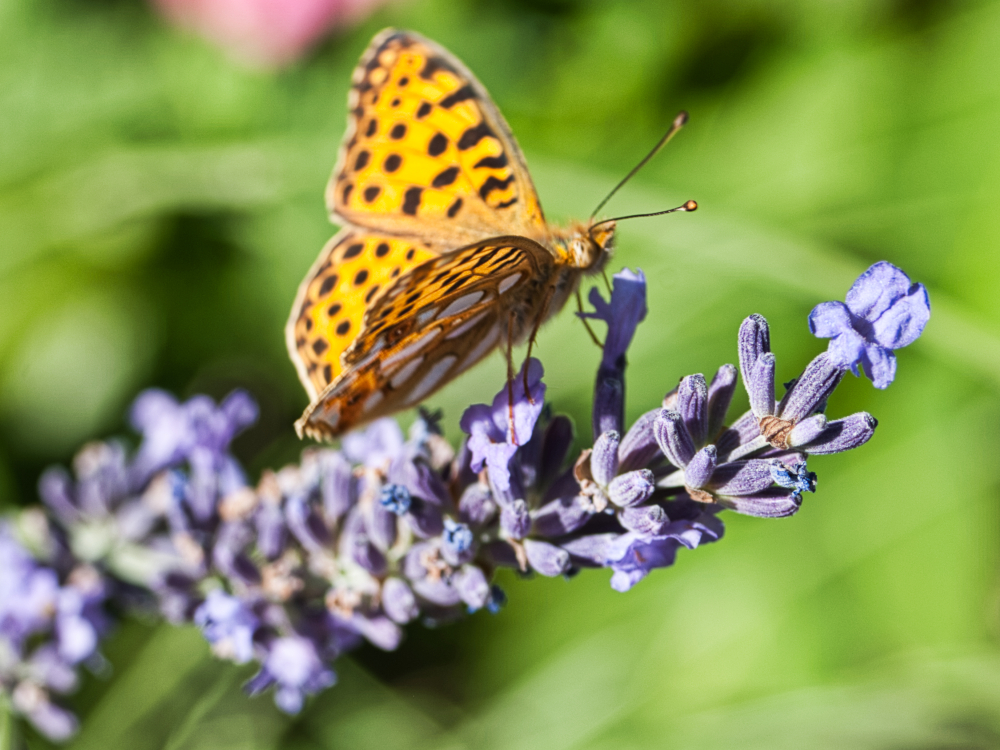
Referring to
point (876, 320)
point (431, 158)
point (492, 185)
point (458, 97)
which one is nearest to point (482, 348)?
point (492, 185)

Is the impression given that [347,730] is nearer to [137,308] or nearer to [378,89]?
[137,308]

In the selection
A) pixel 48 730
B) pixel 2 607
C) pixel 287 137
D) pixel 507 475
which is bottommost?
pixel 48 730

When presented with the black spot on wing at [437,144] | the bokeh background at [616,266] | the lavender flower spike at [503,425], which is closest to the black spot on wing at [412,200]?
the black spot on wing at [437,144]

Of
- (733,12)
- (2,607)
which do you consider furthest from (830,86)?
(2,607)

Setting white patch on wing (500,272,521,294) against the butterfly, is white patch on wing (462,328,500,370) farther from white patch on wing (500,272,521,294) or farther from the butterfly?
white patch on wing (500,272,521,294)

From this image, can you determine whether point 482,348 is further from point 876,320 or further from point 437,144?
point 876,320

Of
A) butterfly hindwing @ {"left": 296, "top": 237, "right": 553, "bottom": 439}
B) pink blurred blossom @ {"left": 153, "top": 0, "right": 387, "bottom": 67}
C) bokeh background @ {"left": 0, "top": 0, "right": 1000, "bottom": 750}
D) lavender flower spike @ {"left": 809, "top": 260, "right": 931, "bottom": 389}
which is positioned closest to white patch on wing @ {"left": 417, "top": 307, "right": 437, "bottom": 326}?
butterfly hindwing @ {"left": 296, "top": 237, "right": 553, "bottom": 439}
